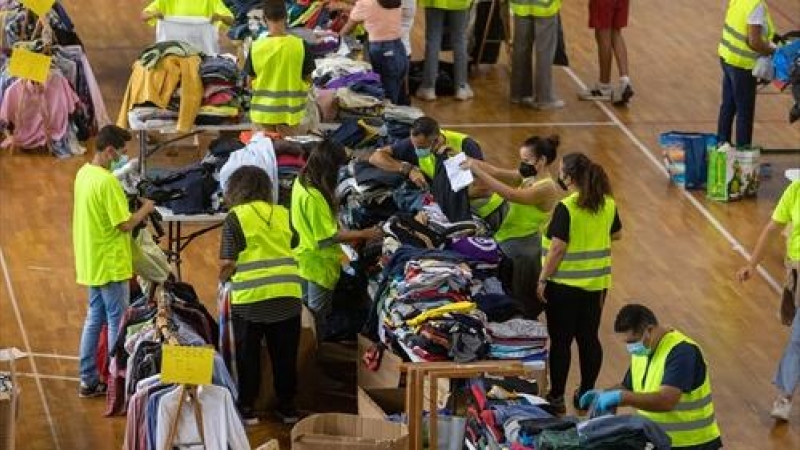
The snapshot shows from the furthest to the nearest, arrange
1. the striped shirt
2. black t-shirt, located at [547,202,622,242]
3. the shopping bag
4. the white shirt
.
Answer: the shopping bag < black t-shirt, located at [547,202,622,242] < the striped shirt < the white shirt

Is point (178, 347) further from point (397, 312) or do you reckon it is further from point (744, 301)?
point (744, 301)

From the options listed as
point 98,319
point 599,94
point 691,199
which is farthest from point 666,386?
point 599,94

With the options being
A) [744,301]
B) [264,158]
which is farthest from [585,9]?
[264,158]

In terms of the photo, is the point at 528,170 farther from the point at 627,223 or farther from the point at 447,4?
the point at 447,4

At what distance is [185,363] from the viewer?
957 centimetres

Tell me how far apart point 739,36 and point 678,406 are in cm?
607

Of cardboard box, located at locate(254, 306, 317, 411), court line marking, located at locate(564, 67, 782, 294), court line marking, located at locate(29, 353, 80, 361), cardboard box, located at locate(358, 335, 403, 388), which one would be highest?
cardboard box, located at locate(358, 335, 403, 388)

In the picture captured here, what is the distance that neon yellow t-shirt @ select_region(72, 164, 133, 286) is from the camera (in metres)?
11.0

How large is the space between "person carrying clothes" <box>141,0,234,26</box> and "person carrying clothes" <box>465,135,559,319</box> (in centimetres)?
387

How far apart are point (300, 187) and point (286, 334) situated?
2.76ft

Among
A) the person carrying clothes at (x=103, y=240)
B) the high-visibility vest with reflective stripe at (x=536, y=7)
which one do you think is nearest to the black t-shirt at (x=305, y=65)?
the person carrying clothes at (x=103, y=240)

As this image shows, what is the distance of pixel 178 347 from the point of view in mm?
9555

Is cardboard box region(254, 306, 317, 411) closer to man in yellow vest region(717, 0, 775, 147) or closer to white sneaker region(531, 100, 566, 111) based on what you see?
man in yellow vest region(717, 0, 775, 147)

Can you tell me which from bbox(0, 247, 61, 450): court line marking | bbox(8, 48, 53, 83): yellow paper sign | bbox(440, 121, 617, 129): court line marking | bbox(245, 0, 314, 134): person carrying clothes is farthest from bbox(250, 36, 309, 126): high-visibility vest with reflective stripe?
bbox(440, 121, 617, 129): court line marking
